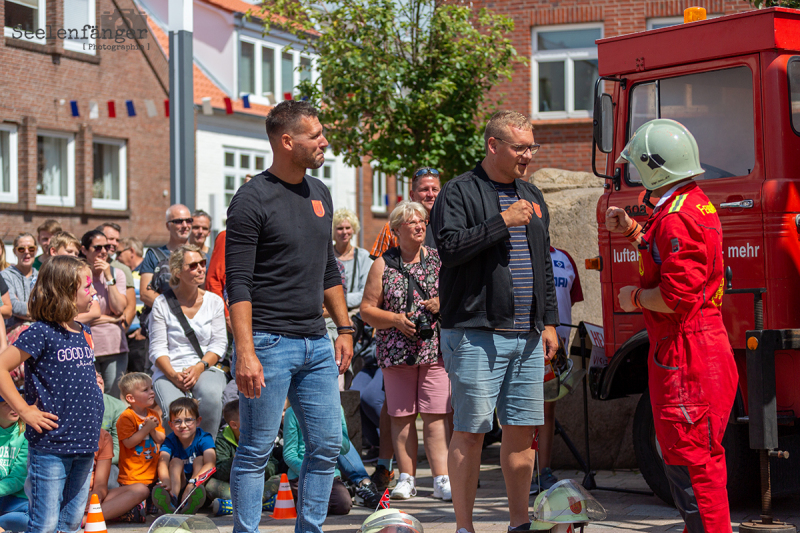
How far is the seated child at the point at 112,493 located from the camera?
233 inches

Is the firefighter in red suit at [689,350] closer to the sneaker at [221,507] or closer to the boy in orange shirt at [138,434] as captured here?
the sneaker at [221,507]

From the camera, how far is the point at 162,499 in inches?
240

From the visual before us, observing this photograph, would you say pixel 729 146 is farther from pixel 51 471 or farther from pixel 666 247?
pixel 51 471

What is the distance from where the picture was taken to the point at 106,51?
2280cm

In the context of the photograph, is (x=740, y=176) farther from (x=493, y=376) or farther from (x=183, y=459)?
(x=183, y=459)

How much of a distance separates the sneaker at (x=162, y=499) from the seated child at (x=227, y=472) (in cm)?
27

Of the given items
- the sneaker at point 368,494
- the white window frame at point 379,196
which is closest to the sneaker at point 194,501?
the sneaker at point 368,494

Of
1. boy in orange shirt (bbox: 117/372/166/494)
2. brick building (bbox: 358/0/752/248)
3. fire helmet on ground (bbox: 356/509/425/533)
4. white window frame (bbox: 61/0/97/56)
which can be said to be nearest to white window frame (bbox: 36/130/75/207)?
white window frame (bbox: 61/0/97/56)

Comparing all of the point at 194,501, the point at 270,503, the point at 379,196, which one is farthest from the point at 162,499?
the point at 379,196

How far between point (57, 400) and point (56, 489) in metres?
0.44

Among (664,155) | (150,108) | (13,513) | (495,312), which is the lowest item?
(13,513)

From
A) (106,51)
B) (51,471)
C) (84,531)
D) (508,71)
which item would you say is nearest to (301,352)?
(51,471)

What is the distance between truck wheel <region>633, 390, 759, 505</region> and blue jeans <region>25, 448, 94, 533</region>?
3.22 metres

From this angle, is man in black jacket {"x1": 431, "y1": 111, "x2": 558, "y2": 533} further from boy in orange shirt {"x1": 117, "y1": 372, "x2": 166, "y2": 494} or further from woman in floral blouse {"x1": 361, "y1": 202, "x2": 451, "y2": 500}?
boy in orange shirt {"x1": 117, "y1": 372, "x2": 166, "y2": 494}
